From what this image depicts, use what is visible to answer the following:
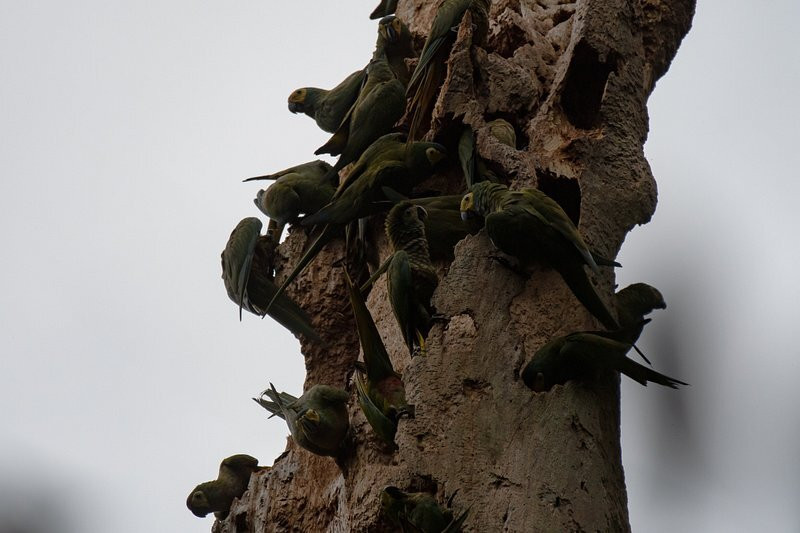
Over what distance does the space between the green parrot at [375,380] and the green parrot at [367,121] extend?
1140 mm

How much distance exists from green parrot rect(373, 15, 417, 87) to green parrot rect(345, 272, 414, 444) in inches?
68.6

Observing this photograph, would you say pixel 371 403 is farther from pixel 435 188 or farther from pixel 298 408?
pixel 435 188

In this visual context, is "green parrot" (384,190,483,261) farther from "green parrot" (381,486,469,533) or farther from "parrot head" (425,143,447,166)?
"green parrot" (381,486,469,533)

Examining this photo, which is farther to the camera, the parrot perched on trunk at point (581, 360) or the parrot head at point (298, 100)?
the parrot head at point (298, 100)

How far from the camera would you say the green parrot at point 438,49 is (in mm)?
4484

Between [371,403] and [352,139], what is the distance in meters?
1.56

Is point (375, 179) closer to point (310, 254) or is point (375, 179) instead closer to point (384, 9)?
point (310, 254)

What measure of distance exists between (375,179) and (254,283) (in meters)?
0.87

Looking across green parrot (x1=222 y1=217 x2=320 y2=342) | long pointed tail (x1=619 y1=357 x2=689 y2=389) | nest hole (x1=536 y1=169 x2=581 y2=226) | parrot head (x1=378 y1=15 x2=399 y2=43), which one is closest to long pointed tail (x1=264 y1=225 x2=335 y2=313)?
green parrot (x1=222 y1=217 x2=320 y2=342)

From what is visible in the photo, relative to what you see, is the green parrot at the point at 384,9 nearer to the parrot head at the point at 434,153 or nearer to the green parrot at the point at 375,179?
the green parrot at the point at 375,179

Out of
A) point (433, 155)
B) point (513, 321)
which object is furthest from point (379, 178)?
point (513, 321)

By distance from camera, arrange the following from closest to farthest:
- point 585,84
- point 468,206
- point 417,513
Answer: point 417,513 < point 468,206 < point 585,84

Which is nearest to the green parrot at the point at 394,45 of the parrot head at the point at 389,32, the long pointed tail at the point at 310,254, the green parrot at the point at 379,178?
the parrot head at the point at 389,32

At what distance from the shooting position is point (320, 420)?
3.77 meters
